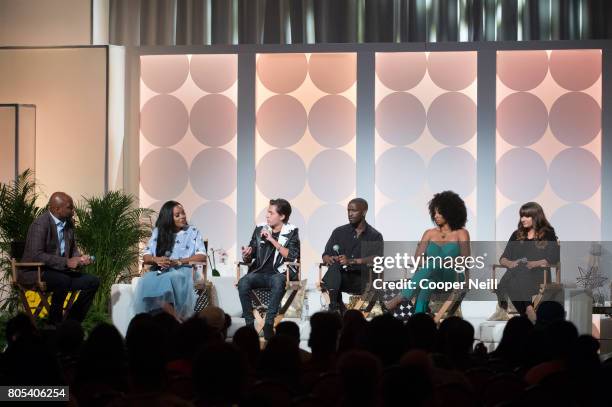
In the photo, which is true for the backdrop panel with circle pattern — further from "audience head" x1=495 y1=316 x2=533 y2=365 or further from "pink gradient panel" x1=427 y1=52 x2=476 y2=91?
"audience head" x1=495 y1=316 x2=533 y2=365

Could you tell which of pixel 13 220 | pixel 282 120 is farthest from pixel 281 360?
pixel 282 120

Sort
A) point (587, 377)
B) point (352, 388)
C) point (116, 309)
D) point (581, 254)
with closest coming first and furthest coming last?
point (352, 388) < point (587, 377) < point (581, 254) < point (116, 309)

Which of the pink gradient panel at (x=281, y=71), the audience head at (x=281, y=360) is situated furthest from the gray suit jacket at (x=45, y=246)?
the audience head at (x=281, y=360)

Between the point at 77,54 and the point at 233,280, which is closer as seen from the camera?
the point at 233,280

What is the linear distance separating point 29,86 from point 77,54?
2.20 feet

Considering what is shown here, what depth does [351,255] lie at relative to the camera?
890 centimetres

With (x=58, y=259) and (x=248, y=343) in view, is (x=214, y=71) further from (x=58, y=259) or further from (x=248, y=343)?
(x=248, y=343)

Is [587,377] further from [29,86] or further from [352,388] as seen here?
[29,86]

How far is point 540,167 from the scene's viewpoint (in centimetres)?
1091

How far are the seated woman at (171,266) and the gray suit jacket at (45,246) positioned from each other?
71 cm

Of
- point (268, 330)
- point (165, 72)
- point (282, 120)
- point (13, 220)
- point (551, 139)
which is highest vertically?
point (165, 72)

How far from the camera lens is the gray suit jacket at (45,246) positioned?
8266mm

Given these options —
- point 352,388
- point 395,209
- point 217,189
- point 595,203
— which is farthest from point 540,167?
point 352,388

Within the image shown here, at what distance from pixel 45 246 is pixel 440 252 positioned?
3426 mm
